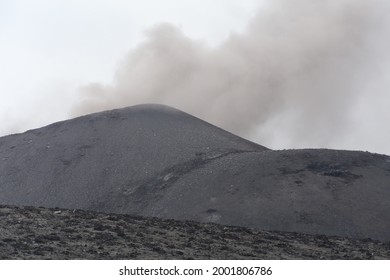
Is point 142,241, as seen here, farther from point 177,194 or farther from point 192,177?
point 192,177

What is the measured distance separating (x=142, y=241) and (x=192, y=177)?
20.2 metres

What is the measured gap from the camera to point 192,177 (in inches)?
1877

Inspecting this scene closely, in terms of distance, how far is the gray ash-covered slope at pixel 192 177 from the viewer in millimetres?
41500

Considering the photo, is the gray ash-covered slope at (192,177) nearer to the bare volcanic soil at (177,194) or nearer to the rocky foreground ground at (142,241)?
the bare volcanic soil at (177,194)

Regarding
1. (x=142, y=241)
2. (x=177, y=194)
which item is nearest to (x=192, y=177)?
(x=177, y=194)

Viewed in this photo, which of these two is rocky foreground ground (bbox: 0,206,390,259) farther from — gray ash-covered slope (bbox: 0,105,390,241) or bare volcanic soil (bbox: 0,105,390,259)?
gray ash-covered slope (bbox: 0,105,390,241)

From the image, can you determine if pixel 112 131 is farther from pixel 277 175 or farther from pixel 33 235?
pixel 33 235

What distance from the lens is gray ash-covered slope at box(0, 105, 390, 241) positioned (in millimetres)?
41500

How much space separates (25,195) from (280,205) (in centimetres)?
1934

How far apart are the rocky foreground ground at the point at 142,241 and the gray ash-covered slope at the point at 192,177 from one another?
6.41m

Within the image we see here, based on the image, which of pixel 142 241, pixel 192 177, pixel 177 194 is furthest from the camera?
pixel 192 177

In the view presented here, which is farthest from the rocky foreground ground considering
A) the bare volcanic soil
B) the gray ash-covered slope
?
the gray ash-covered slope

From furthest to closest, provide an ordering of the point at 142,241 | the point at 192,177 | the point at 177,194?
the point at 192,177
the point at 177,194
the point at 142,241

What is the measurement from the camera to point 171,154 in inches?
2117
